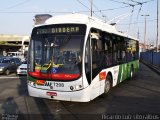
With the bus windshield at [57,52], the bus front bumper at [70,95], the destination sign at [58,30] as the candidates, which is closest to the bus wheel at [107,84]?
the bus front bumper at [70,95]

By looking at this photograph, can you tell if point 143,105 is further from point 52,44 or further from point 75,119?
point 52,44

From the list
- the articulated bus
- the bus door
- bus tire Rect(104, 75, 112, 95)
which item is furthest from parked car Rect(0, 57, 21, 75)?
the bus door

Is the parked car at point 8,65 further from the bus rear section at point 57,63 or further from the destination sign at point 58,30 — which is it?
the destination sign at point 58,30

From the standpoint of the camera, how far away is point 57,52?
28.2 feet

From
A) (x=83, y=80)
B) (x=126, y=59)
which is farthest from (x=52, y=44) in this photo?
(x=126, y=59)

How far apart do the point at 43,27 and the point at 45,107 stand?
8.72 ft

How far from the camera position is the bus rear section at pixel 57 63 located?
8273 millimetres

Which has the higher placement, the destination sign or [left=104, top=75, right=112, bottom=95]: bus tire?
the destination sign

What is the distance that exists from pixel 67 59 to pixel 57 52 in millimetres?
416

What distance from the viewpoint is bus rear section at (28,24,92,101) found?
27.1ft

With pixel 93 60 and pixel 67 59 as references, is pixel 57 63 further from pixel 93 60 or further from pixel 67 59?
pixel 93 60

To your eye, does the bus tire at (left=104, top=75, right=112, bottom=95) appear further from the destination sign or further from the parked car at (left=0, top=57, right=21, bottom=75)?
the parked car at (left=0, top=57, right=21, bottom=75)

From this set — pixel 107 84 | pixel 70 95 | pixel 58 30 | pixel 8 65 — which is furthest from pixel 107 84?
pixel 8 65

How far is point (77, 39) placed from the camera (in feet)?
27.9
